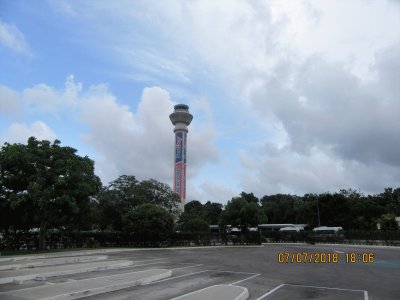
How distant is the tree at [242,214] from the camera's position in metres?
55.3

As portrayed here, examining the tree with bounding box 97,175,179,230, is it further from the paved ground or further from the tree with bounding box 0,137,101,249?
the paved ground

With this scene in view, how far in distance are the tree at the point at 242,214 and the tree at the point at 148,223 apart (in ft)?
42.2

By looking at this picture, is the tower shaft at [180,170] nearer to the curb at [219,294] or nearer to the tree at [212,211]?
the tree at [212,211]

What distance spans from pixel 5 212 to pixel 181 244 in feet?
72.9

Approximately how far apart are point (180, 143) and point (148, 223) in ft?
198

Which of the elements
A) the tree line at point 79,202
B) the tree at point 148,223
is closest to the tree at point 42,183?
the tree line at point 79,202

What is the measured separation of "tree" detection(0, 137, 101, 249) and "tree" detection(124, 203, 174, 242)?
34.5ft

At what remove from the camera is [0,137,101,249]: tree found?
102 feet

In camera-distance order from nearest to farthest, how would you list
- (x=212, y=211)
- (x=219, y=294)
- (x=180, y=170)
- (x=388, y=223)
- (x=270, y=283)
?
(x=219, y=294) < (x=270, y=283) < (x=388, y=223) < (x=180, y=170) < (x=212, y=211)

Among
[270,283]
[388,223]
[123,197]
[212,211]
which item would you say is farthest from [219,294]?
[212,211]

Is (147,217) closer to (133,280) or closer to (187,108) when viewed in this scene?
(133,280)

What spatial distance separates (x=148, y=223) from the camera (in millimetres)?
43625
